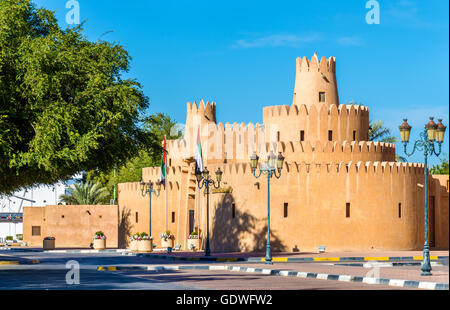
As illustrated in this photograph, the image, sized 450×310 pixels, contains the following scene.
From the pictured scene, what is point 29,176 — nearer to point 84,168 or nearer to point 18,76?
point 84,168

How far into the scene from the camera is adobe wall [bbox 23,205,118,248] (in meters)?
62.5

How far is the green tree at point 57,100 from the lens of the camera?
2673 cm

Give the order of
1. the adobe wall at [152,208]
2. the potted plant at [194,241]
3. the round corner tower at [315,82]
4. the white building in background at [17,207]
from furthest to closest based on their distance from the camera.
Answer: the white building in background at [17,207]
the adobe wall at [152,208]
the round corner tower at [315,82]
the potted plant at [194,241]

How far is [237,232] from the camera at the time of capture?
143ft

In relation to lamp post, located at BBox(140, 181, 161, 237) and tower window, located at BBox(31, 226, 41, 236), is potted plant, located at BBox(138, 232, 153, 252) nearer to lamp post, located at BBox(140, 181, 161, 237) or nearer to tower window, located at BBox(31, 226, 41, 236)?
lamp post, located at BBox(140, 181, 161, 237)

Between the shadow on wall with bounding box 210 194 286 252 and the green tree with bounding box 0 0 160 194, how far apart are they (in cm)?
1418

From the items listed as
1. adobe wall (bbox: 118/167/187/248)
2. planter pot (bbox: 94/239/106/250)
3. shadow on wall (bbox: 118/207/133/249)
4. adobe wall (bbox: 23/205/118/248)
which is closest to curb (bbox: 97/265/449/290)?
adobe wall (bbox: 118/167/187/248)

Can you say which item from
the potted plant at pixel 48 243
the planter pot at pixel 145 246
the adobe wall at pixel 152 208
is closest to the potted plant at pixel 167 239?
the planter pot at pixel 145 246

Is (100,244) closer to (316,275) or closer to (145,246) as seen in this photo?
(145,246)

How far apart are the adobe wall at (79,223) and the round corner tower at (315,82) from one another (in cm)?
2145

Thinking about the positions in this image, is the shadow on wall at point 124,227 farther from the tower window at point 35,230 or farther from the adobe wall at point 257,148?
the tower window at point 35,230

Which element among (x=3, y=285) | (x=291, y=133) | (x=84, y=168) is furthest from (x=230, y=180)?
(x=3, y=285)
